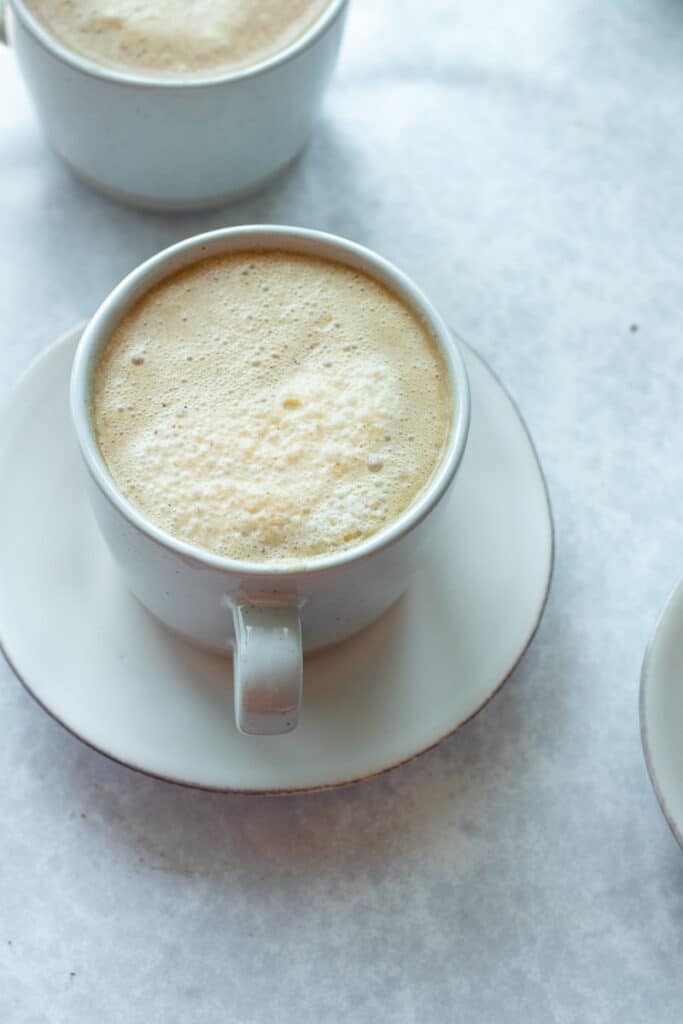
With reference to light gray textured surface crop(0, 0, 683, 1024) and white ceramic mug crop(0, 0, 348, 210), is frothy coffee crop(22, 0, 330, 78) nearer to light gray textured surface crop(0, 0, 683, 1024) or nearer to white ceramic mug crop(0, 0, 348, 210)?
white ceramic mug crop(0, 0, 348, 210)

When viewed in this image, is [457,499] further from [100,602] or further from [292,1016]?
[292,1016]

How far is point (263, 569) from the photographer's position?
0.67 meters

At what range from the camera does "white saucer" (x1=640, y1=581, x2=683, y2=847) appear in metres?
0.76

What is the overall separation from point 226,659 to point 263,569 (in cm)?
16

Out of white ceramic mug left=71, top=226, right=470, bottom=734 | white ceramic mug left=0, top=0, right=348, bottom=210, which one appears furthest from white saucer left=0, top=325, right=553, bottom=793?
white ceramic mug left=0, top=0, right=348, bottom=210

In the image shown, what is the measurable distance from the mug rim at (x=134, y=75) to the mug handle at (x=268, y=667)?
42 cm

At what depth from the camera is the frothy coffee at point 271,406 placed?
70cm

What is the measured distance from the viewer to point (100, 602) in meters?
0.82

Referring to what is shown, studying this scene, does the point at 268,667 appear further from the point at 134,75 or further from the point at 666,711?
the point at 134,75

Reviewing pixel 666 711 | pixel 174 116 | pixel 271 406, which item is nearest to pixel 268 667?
pixel 271 406

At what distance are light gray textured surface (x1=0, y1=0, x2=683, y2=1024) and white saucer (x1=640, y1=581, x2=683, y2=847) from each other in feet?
0.27

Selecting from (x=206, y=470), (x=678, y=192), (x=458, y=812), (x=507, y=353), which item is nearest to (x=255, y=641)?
(x=206, y=470)

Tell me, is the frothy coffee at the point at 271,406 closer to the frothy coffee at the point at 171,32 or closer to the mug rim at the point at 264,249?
the mug rim at the point at 264,249

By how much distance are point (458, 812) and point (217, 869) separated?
0.17 meters
